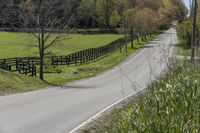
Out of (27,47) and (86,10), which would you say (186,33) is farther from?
(86,10)

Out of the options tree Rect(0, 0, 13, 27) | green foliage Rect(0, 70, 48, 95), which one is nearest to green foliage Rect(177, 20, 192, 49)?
green foliage Rect(0, 70, 48, 95)

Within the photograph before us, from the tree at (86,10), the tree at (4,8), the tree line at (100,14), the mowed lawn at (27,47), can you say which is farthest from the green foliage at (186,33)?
the tree at (86,10)

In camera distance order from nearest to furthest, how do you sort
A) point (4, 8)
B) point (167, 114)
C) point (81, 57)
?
1. point (167, 114)
2. point (81, 57)
3. point (4, 8)

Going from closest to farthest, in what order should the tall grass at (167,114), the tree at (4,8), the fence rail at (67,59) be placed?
1. the tall grass at (167,114)
2. the fence rail at (67,59)
3. the tree at (4,8)

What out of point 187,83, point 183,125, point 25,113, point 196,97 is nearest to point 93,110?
point 25,113

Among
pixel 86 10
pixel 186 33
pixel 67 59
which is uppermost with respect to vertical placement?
pixel 86 10

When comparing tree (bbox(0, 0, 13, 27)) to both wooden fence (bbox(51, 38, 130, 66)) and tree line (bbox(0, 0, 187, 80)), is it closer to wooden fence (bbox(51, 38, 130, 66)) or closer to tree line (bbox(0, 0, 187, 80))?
tree line (bbox(0, 0, 187, 80))

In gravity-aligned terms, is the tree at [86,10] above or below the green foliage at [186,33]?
above

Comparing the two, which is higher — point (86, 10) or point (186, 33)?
point (86, 10)

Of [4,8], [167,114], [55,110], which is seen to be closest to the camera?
[167,114]

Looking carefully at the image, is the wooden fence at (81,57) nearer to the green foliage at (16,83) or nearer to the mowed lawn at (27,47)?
the mowed lawn at (27,47)

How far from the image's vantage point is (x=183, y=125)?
19.4 ft

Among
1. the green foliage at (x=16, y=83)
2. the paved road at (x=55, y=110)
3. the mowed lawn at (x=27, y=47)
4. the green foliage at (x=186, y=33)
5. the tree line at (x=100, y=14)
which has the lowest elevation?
the mowed lawn at (x=27, y=47)

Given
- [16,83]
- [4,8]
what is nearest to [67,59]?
[16,83]
